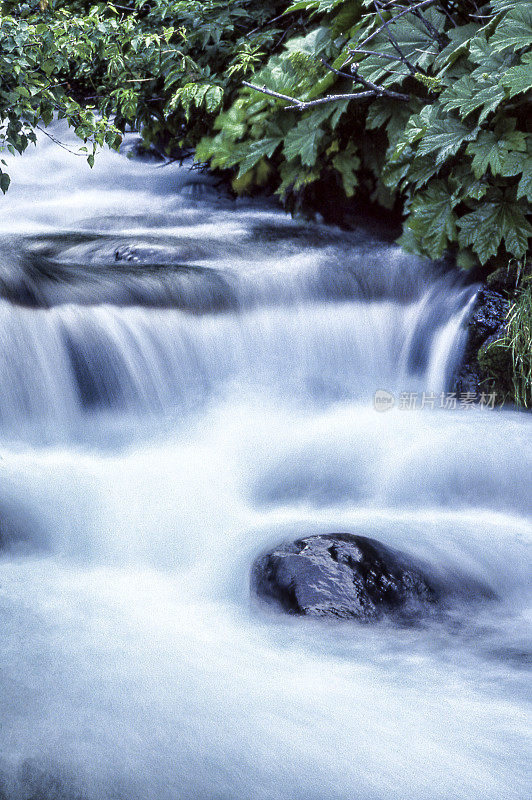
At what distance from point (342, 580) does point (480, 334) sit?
2297 millimetres

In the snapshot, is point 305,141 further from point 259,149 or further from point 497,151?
point 497,151

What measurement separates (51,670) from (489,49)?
3.89 meters

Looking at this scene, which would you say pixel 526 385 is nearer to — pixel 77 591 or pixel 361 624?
pixel 361 624

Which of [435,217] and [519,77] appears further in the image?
[435,217]

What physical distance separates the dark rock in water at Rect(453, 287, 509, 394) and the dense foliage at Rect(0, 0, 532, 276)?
0.86ft

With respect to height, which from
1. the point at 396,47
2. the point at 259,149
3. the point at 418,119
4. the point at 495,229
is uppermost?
→ the point at 396,47

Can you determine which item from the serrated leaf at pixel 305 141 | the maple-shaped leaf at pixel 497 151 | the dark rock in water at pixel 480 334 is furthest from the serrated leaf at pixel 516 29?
the serrated leaf at pixel 305 141

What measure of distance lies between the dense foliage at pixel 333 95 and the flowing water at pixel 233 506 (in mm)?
567

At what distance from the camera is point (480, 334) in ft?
14.6

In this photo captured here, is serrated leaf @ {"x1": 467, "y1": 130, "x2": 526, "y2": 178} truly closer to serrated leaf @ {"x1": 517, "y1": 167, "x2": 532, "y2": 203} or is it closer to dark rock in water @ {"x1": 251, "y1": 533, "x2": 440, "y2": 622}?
serrated leaf @ {"x1": 517, "y1": 167, "x2": 532, "y2": 203}

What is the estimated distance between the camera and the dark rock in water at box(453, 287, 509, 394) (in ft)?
14.4

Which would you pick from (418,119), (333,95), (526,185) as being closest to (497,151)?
(526,185)

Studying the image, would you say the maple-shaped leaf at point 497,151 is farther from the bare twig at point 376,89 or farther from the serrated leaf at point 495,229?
the bare twig at point 376,89

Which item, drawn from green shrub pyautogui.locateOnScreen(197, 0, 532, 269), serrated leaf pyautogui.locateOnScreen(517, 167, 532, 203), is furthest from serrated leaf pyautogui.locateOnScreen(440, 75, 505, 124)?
serrated leaf pyautogui.locateOnScreen(517, 167, 532, 203)
